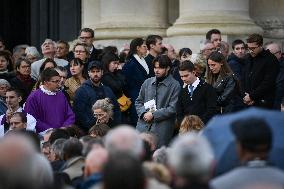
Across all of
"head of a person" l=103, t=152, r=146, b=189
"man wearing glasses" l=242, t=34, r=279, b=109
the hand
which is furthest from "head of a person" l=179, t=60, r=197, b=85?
"head of a person" l=103, t=152, r=146, b=189

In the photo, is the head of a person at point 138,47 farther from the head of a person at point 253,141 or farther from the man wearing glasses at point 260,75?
the head of a person at point 253,141

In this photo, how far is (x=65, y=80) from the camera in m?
14.8

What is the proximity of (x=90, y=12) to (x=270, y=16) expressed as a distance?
3.14 metres

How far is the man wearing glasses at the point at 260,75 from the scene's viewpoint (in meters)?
14.0

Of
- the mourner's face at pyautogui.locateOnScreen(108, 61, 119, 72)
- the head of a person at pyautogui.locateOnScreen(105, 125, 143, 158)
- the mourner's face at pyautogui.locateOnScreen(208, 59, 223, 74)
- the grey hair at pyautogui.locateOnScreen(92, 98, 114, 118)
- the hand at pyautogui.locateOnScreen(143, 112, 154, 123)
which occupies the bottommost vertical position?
the hand at pyautogui.locateOnScreen(143, 112, 154, 123)

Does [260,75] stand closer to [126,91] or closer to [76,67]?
[126,91]

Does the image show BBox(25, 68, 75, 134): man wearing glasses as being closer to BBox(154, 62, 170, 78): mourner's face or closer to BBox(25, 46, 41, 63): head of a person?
BBox(154, 62, 170, 78): mourner's face

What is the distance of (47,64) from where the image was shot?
14883mm

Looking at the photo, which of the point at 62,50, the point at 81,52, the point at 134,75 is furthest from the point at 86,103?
the point at 62,50

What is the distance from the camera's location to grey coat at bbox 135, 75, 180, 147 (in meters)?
13.6

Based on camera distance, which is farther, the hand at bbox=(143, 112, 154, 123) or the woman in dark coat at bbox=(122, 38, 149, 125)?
the woman in dark coat at bbox=(122, 38, 149, 125)

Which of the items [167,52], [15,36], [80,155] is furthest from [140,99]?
[15,36]

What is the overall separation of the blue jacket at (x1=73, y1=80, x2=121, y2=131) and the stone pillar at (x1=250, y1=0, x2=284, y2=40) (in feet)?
14.5

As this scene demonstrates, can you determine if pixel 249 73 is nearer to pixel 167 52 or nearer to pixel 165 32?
pixel 167 52
